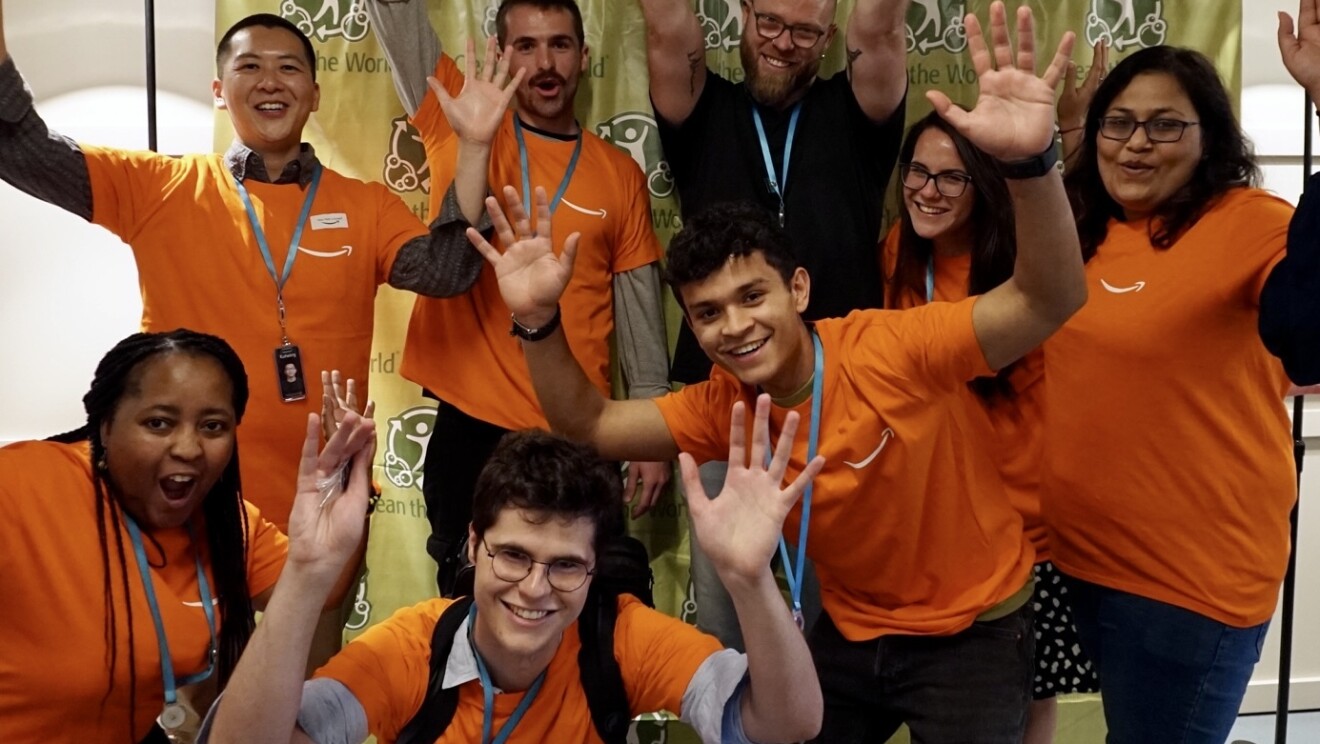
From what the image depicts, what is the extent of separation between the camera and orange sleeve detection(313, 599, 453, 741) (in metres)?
1.78

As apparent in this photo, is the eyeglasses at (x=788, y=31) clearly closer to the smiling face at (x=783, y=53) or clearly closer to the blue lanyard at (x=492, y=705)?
the smiling face at (x=783, y=53)

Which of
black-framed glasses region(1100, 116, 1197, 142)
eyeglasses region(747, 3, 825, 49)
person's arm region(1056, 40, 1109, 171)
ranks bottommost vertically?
black-framed glasses region(1100, 116, 1197, 142)

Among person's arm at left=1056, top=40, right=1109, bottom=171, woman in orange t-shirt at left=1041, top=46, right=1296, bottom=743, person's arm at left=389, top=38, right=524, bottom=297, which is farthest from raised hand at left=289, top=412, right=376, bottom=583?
person's arm at left=1056, top=40, right=1109, bottom=171

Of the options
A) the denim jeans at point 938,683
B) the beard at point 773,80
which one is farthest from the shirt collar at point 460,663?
the beard at point 773,80

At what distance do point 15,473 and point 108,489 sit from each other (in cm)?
14

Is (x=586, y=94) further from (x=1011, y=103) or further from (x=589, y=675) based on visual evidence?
(x=589, y=675)

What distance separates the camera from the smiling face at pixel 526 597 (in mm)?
1815

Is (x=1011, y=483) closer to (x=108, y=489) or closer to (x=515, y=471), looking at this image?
(x=515, y=471)

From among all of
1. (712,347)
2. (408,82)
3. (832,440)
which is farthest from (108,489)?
(408,82)

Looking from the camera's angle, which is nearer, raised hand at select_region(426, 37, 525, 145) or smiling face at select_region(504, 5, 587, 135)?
raised hand at select_region(426, 37, 525, 145)

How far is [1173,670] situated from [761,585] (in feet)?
3.76

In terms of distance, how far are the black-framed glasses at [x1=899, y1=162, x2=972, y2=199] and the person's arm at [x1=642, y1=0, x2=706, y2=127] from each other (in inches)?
26.3

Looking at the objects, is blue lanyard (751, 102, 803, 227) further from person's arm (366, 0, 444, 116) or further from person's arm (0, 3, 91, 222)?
person's arm (0, 3, 91, 222)

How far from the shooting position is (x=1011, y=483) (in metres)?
2.70
